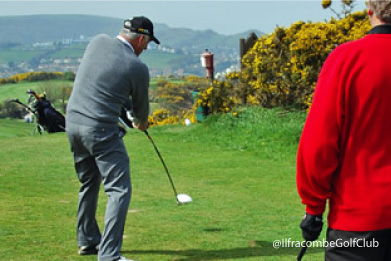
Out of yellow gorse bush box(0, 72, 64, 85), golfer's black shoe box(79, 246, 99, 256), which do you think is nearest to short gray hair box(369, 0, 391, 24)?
golfer's black shoe box(79, 246, 99, 256)

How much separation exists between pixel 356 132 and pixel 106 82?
273cm

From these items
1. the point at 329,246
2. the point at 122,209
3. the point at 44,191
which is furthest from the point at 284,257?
the point at 44,191

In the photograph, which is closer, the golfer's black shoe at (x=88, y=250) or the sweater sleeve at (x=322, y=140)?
the sweater sleeve at (x=322, y=140)

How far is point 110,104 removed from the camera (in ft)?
18.9

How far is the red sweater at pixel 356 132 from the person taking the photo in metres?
3.42

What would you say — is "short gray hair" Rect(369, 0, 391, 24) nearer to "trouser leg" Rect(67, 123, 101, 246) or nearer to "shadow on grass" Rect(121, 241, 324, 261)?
"trouser leg" Rect(67, 123, 101, 246)

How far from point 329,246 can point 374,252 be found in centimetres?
23

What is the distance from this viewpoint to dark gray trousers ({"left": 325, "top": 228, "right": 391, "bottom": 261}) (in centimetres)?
343

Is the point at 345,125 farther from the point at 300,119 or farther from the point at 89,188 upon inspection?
the point at 300,119

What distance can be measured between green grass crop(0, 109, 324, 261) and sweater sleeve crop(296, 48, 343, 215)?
9.26 feet

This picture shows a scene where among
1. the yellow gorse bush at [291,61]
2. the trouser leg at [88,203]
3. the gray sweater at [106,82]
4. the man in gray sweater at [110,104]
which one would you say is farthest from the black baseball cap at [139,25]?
the yellow gorse bush at [291,61]

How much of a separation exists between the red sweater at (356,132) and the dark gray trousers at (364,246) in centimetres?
3

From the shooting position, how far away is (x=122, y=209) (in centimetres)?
570

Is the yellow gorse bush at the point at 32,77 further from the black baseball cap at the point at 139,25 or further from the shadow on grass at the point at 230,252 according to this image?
the black baseball cap at the point at 139,25
